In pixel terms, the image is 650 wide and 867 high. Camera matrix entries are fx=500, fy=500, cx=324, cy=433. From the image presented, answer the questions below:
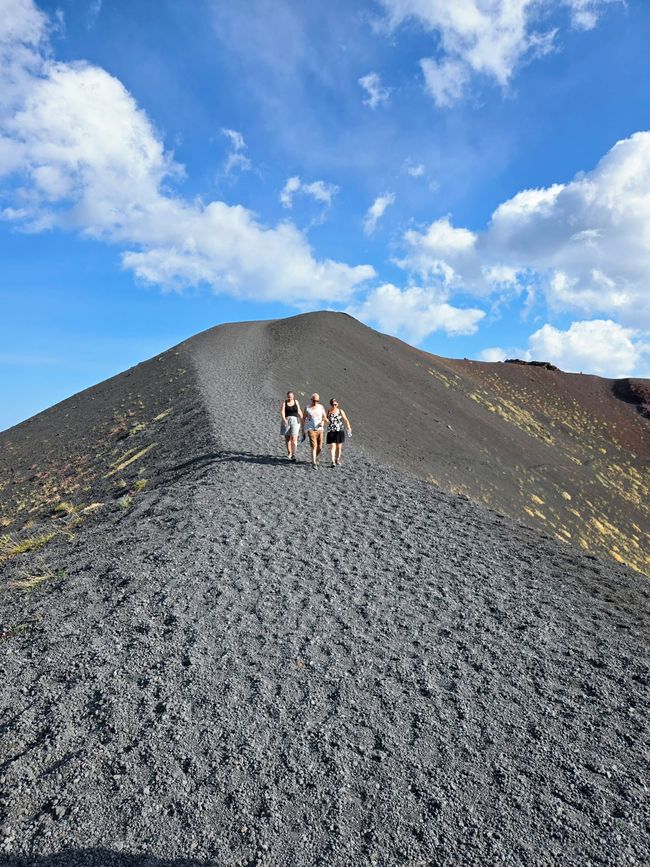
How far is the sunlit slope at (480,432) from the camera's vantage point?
81.6 feet

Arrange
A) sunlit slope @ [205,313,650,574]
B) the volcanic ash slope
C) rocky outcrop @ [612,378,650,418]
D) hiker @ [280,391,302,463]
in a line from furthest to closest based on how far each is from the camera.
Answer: rocky outcrop @ [612,378,650,418] → sunlit slope @ [205,313,650,574] → hiker @ [280,391,302,463] → the volcanic ash slope

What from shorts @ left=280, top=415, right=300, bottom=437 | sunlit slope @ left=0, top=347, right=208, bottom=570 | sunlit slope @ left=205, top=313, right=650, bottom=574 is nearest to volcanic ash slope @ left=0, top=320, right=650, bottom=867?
sunlit slope @ left=0, top=347, right=208, bottom=570

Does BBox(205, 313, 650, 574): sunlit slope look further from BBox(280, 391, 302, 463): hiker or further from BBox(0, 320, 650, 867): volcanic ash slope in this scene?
BBox(0, 320, 650, 867): volcanic ash slope

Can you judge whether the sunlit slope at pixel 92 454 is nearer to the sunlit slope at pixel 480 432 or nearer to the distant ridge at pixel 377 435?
the distant ridge at pixel 377 435

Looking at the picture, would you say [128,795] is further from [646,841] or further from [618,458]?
[618,458]

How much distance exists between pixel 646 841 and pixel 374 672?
2.78 m

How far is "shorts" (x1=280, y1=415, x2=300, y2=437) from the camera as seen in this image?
1416 cm

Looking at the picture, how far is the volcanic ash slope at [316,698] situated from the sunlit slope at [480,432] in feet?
33.7

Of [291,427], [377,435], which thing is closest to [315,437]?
[291,427]

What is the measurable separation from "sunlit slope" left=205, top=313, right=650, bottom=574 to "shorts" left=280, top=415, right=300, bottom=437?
407 centimetres

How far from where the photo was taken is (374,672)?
589 cm

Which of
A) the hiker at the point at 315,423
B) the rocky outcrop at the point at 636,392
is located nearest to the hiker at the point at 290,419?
the hiker at the point at 315,423

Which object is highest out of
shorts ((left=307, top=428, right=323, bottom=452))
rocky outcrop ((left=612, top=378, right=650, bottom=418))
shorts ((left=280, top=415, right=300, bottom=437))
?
shorts ((left=280, top=415, right=300, bottom=437))

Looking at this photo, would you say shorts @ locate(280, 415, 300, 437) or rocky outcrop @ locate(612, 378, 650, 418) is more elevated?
shorts @ locate(280, 415, 300, 437)
